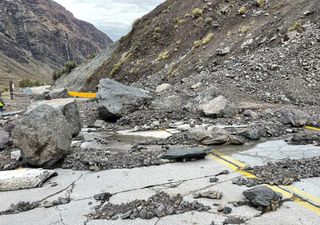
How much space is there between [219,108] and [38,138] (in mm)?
6339

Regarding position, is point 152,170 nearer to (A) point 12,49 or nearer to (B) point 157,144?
(B) point 157,144

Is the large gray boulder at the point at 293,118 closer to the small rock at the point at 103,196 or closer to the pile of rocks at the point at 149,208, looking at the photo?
the pile of rocks at the point at 149,208

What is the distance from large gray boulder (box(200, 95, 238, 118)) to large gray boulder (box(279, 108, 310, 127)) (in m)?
1.63

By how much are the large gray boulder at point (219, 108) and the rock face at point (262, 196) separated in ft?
22.2

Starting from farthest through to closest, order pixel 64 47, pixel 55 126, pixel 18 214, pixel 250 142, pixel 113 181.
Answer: pixel 64 47, pixel 250 142, pixel 55 126, pixel 113 181, pixel 18 214

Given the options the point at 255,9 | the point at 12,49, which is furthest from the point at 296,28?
the point at 12,49

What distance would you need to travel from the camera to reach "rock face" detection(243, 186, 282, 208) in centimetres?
501

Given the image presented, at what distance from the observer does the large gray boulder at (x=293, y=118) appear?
10.4 m

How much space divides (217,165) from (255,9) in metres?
16.8

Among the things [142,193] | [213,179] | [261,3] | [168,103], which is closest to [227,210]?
[213,179]

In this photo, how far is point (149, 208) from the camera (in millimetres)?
5191

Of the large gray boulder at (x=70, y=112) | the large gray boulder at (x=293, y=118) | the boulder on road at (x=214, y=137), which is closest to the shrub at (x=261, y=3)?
the large gray boulder at (x=293, y=118)

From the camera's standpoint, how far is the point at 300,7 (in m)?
18.8

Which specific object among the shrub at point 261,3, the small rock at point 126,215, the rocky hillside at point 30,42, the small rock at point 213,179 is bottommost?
the small rock at point 126,215
